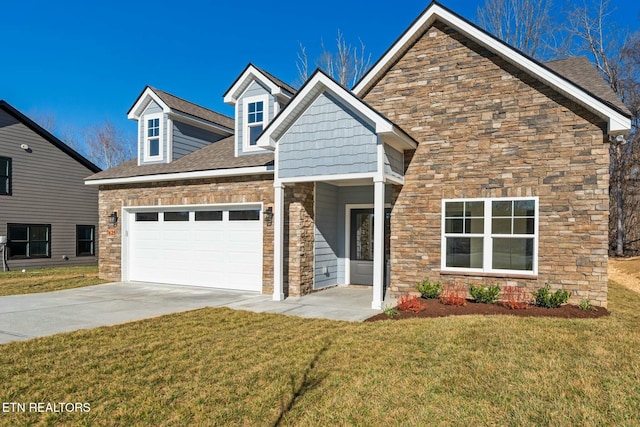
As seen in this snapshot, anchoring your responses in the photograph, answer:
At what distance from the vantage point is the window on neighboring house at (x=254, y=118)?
12258 mm

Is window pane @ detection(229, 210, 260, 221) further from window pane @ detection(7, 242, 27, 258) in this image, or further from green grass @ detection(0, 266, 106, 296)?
window pane @ detection(7, 242, 27, 258)

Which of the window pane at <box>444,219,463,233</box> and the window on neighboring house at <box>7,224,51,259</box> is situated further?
the window on neighboring house at <box>7,224,51,259</box>

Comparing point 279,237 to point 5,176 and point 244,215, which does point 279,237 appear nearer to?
point 244,215

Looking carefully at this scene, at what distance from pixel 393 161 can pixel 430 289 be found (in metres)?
2.95

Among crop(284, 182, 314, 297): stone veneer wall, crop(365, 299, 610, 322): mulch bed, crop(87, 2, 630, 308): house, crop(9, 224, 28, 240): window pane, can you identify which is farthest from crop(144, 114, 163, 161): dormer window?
crop(365, 299, 610, 322): mulch bed

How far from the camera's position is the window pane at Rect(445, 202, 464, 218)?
9.43m

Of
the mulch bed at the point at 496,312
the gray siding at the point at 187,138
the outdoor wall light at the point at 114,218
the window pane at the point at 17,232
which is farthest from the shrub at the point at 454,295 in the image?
the window pane at the point at 17,232

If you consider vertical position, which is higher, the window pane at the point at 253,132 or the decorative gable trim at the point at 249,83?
the decorative gable trim at the point at 249,83

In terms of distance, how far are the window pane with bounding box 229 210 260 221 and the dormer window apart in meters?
4.02

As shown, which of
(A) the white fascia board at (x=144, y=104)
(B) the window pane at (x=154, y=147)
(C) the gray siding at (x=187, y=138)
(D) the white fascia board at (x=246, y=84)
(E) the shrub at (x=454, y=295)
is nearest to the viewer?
(E) the shrub at (x=454, y=295)

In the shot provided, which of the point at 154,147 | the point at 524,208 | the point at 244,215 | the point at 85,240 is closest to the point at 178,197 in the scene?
the point at 244,215

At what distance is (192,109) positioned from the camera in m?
14.7

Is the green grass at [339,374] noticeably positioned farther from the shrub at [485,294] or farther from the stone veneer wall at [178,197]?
the stone veneer wall at [178,197]

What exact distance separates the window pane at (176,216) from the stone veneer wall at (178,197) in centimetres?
36
